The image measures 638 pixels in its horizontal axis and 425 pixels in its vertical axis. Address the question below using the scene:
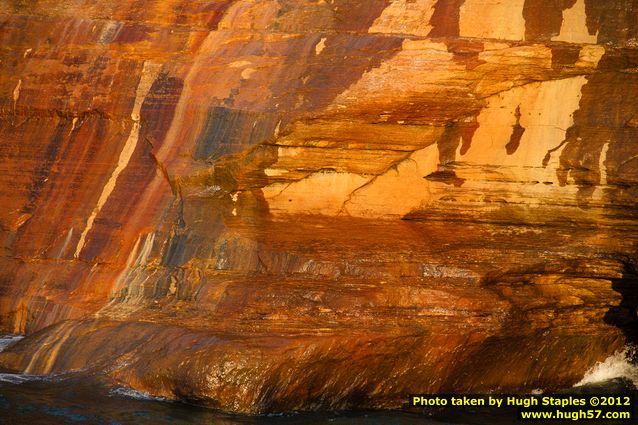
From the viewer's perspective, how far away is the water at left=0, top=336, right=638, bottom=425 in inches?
292

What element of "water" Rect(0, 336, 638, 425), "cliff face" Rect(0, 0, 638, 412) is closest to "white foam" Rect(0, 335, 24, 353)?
"cliff face" Rect(0, 0, 638, 412)

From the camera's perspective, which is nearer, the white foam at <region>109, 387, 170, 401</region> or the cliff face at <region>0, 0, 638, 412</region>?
the white foam at <region>109, 387, 170, 401</region>

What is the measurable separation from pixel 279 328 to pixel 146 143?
268cm

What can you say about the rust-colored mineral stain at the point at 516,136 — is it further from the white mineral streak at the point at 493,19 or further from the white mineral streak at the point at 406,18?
the white mineral streak at the point at 406,18

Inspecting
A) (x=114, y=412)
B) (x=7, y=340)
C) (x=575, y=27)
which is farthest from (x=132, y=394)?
(x=575, y=27)

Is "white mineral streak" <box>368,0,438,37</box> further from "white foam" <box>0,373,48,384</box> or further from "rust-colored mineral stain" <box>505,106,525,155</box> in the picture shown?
"white foam" <box>0,373,48,384</box>

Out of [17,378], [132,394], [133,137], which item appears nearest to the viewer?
[132,394]

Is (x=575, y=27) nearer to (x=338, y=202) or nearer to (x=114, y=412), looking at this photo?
(x=338, y=202)

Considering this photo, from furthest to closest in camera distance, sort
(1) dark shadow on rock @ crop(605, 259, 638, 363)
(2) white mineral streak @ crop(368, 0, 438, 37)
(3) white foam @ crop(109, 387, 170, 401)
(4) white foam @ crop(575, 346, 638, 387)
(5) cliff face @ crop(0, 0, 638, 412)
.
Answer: (4) white foam @ crop(575, 346, 638, 387), (2) white mineral streak @ crop(368, 0, 438, 37), (1) dark shadow on rock @ crop(605, 259, 638, 363), (5) cliff face @ crop(0, 0, 638, 412), (3) white foam @ crop(109, 387, 170, 401)

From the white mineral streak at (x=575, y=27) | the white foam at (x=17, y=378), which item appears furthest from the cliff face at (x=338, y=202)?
the white foam at (x=17, y=378)

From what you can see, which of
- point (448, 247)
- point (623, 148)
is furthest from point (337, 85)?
point (623, 148)

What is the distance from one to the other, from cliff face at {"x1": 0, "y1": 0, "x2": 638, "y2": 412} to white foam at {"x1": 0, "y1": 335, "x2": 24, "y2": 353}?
0.19 metres

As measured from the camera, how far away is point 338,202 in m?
9.20

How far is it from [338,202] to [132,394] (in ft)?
9.44
